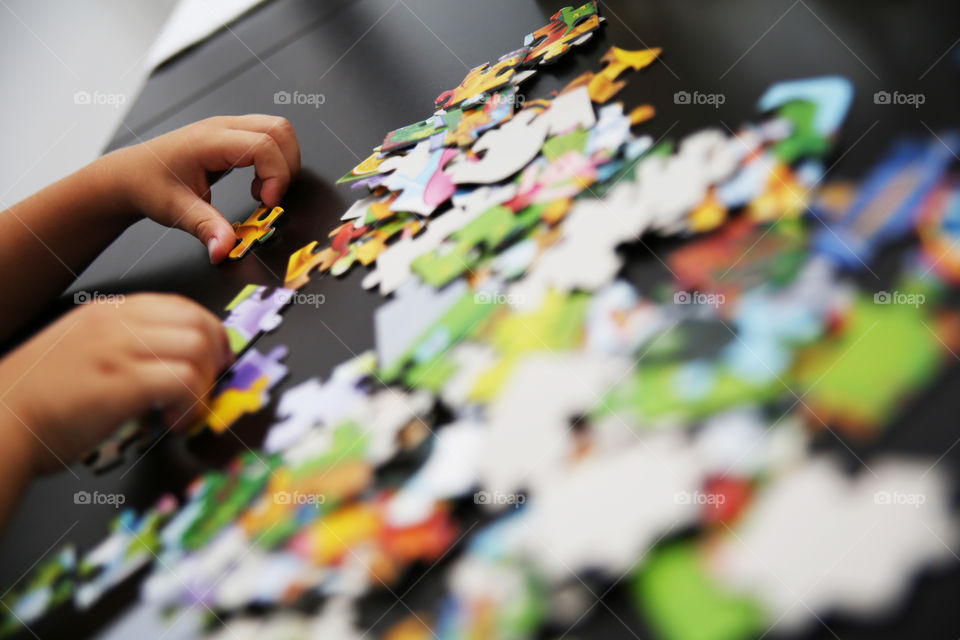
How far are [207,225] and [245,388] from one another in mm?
411

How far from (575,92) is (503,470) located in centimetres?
60

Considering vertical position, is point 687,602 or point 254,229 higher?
point 254,229

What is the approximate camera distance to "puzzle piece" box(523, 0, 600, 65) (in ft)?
3.48

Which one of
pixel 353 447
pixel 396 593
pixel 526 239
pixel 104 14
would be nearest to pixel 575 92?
pixel 526 239

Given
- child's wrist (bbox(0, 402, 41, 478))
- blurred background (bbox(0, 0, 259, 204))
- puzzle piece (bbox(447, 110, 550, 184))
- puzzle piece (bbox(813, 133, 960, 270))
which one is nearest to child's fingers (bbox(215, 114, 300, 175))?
puzzle piece (bbox(447, 110, 550, 184))

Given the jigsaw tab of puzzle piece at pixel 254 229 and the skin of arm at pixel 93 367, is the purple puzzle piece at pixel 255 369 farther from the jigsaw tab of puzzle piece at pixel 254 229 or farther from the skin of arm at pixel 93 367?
Result: the jigsaw tab of puzzle piece at pixel 254 229

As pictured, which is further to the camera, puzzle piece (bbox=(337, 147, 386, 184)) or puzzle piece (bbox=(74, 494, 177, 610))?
puzzle piece (bbox=(337, 147, 386, 184))

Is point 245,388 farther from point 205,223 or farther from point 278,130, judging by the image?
point 278,130

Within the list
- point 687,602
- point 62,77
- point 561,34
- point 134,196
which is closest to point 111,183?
point 134,196

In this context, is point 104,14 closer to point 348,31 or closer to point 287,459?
point 348,31

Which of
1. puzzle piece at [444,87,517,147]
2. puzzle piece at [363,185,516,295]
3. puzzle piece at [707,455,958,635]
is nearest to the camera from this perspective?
puzzle piece at [707,455,958,635]

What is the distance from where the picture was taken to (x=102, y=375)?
2.38 feet

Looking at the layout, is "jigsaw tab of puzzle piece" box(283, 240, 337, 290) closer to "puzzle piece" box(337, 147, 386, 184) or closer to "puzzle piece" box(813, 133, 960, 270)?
"puzzle piece" box(337, 147, 386, 184)

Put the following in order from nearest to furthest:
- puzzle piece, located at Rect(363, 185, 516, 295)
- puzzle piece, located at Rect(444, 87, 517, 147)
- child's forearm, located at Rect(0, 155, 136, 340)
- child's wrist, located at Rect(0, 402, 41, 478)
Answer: child's wrist, located at Rect(0, 402, 41, 478), puzzle piece, located at Rect(363, 185, 516, 295), puzzle piece, located at Rect(444, 87, 517, 147), child's forearm, located at Rect(0, 155, 136, 340)
